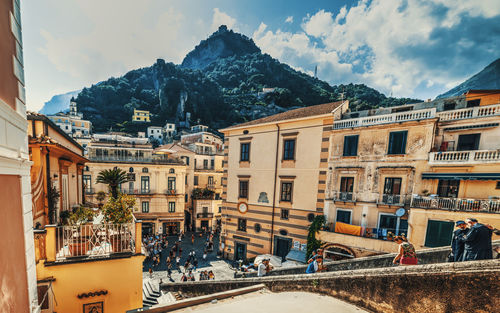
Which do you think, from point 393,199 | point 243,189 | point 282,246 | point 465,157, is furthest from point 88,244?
point 465,157

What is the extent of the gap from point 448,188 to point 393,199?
3.13 metres

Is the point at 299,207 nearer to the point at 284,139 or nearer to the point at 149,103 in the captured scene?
the point at 284,139

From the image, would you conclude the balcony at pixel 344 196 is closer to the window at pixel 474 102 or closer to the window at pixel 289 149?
the window at pixel 289 149

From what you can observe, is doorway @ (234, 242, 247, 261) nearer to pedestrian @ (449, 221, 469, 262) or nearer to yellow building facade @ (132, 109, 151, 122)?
pedestrian @ (449, 221, 469, 262)

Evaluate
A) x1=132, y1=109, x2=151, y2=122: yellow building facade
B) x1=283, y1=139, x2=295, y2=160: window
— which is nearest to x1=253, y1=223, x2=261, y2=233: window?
x1=283, y1=139, x2=295, y2=160: window

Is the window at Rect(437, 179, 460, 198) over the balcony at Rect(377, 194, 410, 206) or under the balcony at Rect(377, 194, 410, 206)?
over

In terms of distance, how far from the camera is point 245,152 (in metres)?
19.0

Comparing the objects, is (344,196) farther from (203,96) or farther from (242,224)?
(203,96)

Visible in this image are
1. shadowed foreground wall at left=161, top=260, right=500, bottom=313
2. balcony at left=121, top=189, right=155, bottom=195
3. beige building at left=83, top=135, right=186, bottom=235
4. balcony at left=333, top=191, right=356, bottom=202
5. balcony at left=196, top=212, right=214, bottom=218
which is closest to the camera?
shadowed foreground wall at left=161, top=260, right=500, bottom=313

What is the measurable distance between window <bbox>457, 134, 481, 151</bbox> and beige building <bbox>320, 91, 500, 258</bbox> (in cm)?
4

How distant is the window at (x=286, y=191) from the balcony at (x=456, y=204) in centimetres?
815

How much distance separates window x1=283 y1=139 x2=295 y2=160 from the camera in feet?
53.5

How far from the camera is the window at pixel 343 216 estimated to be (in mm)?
14367

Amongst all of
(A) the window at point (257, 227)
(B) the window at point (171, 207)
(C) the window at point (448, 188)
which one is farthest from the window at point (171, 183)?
(C) the window at point (448, 188)
